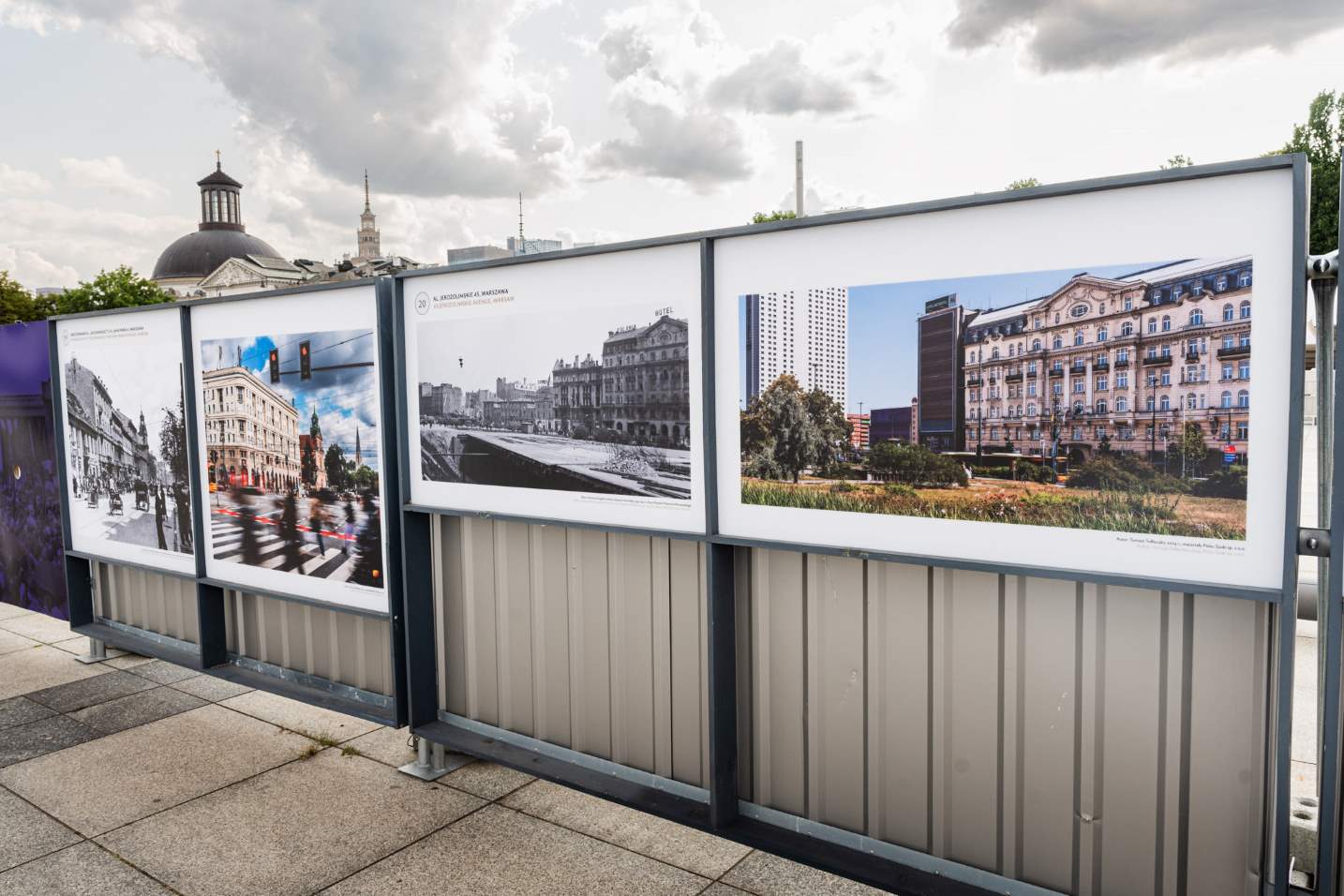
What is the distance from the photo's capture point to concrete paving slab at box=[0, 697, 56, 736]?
5.67 metres

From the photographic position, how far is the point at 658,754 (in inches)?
160

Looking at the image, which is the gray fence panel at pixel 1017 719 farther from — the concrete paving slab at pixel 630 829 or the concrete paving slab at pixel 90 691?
the concrete paving slab at pixel 90 691

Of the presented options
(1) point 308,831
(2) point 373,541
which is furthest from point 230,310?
(1) point 308,831

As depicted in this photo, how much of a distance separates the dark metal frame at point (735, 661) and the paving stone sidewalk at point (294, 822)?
21 centimetres

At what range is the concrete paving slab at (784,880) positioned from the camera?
3.58 m

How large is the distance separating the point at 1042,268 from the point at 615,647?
2370mm

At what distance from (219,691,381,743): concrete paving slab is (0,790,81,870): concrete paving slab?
1.29 metres

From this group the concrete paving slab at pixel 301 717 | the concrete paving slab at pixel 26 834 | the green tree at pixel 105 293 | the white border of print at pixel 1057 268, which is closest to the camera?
the white border of print at pixel 1057 268

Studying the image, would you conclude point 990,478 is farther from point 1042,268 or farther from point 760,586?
point 760,586

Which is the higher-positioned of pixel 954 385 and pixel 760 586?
pixel 954 385

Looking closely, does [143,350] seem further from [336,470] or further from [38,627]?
[38,627]

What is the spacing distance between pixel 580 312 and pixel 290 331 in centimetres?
198

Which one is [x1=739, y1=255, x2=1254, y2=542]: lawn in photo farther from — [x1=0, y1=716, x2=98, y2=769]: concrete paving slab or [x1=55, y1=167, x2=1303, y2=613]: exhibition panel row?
[x1=0, y1=716, x2=98, y2=769]: concrete paving slab

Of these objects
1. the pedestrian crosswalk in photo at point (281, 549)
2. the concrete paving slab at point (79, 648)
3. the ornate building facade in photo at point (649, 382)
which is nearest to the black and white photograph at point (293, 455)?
the pedestrian crosswalk in photo at point (281, 549)
